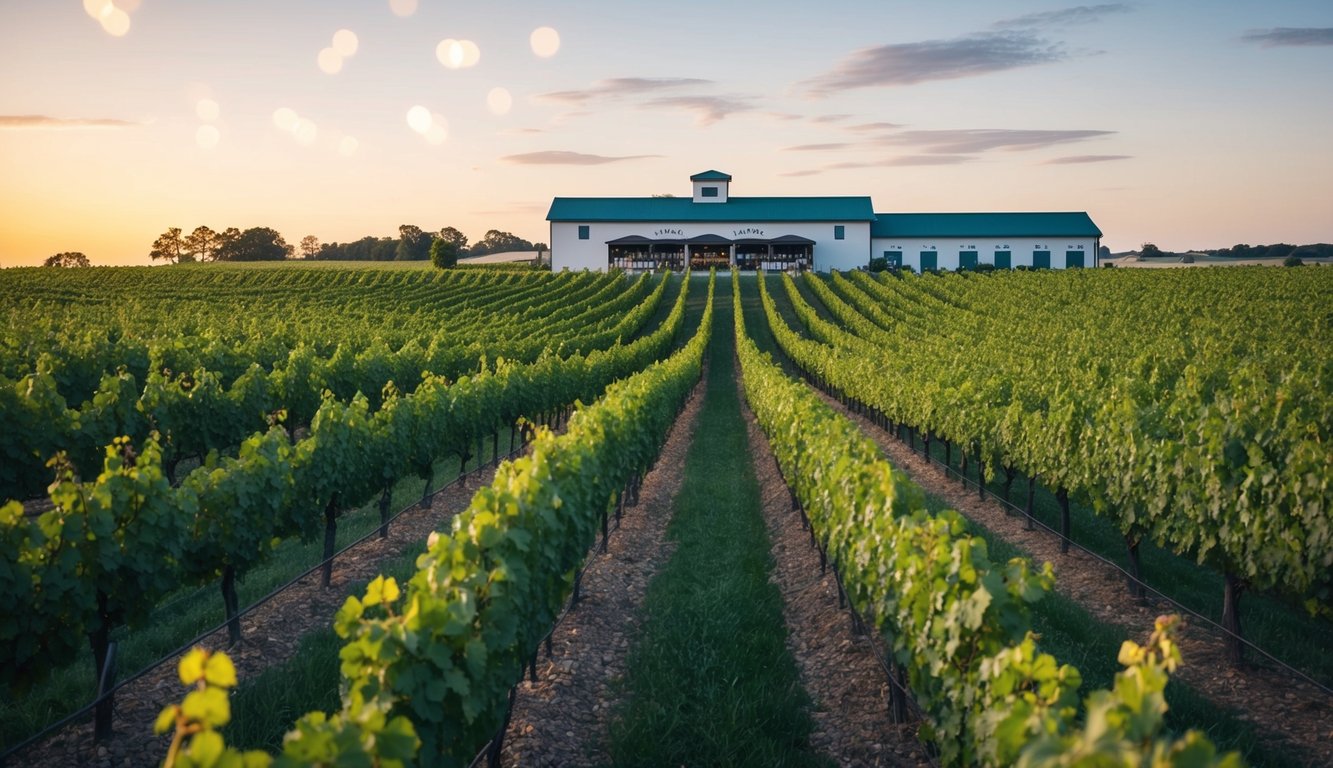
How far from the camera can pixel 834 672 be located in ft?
28.6

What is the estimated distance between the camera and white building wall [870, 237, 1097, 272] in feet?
250

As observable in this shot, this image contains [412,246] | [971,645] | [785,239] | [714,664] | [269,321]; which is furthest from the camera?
[412,246]

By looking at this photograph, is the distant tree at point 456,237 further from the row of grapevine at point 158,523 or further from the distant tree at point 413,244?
the row of grapevine at point 158,523

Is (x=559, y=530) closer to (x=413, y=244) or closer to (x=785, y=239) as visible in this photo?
(x=785, y=239)

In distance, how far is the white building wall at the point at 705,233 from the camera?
75.6 metres

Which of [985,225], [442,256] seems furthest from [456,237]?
[985,225]

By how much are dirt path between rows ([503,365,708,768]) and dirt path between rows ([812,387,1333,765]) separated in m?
5.27

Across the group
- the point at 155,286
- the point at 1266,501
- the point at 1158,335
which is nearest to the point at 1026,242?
the point at 1158,335

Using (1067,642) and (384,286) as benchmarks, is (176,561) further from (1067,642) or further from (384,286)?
(384,286)

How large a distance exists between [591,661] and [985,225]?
251 feet

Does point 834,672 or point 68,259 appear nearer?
point 834,672

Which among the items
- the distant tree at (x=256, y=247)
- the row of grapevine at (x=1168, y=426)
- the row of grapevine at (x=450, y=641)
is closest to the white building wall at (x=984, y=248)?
the row of grapevine at (x=1168, y=426)

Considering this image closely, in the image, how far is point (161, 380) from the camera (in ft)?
48.9

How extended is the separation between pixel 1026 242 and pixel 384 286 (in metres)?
53.0
